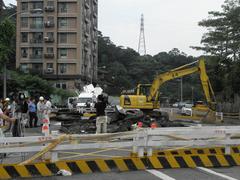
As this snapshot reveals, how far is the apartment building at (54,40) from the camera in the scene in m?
91.7

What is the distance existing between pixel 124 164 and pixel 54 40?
8303 cm

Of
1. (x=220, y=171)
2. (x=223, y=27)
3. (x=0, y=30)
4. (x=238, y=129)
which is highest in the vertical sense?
(x=223, y=27)

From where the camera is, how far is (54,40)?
305 ft

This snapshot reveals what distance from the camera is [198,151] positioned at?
13273 millimetres

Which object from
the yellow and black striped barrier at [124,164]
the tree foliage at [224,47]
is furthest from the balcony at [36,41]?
the yellow and black striped barrier at [124,164]

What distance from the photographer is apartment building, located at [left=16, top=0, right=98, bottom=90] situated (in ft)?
301

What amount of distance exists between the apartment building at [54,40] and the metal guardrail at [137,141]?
79.7 m

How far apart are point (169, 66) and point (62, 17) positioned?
169ft

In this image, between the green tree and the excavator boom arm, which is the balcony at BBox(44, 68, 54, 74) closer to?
the excavator boom arm

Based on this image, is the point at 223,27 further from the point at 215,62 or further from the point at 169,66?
the point at 169,66

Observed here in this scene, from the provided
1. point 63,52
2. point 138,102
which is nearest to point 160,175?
point 138,102

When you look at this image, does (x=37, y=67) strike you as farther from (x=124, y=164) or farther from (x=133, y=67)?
(x=124, y=164)

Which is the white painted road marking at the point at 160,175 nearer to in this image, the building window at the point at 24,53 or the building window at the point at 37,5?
the building window at the point at 37,5

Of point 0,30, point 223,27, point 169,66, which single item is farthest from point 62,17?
point 0,30
